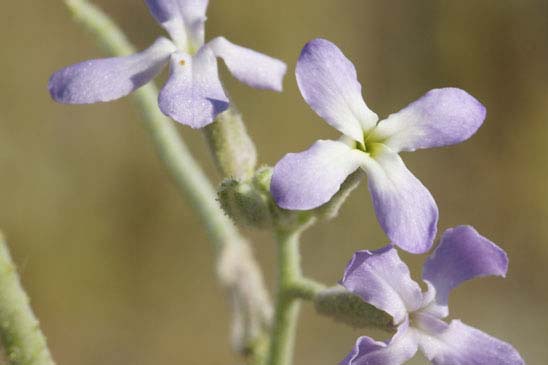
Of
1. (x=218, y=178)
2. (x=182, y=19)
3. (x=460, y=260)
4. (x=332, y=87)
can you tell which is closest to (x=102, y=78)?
(x=182, y=19)

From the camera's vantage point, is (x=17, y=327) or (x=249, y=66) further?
(x=249, y=66)

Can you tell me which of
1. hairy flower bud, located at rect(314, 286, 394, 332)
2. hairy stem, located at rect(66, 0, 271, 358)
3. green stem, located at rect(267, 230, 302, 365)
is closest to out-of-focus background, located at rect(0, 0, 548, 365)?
hairy stem, located at rect(66, 0, 271, 358)

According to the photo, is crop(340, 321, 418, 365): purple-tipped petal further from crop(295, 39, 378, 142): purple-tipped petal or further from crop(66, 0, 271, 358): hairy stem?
crop(66, 0, 271, 358): hairy stem

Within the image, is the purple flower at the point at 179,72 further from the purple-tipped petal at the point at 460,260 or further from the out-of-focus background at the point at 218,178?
the out-of-focus background at the point at 218,178

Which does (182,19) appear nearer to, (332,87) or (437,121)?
(332,87)

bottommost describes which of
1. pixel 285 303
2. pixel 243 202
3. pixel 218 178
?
pixel 218 178

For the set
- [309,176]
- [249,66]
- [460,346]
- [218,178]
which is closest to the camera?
[309,176]

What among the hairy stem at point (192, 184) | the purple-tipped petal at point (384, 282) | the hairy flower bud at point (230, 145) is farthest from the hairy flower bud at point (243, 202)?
the hairy stem at point (192, 184)
